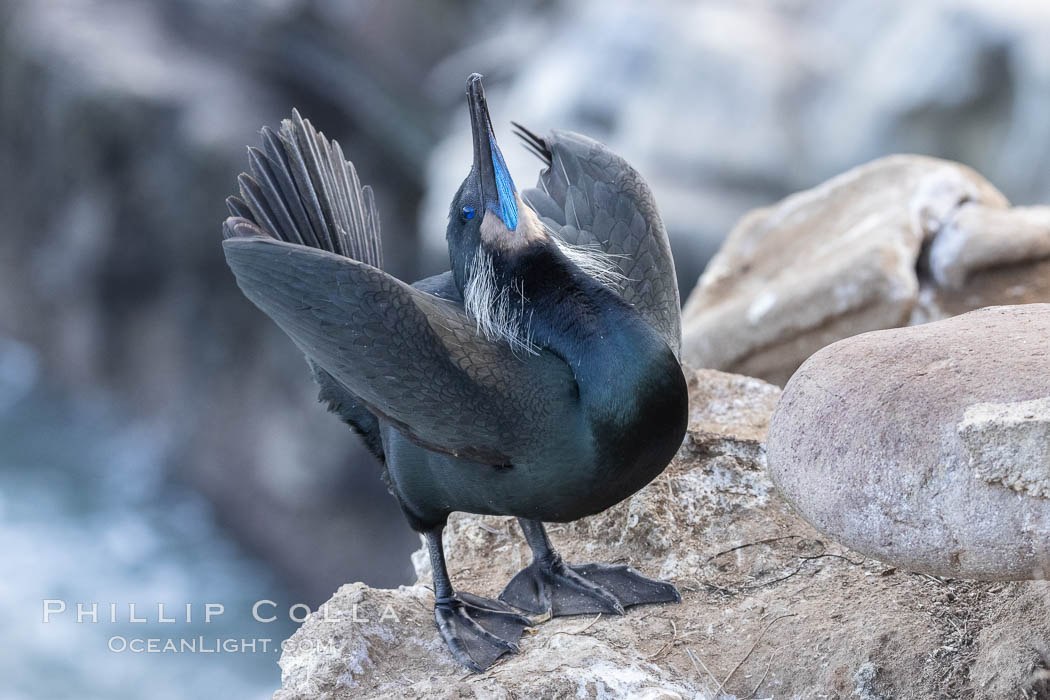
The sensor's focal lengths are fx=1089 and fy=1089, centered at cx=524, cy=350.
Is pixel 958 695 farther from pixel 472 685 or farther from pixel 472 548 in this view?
pixel 472 548

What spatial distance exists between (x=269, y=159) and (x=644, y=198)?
3.29 feet

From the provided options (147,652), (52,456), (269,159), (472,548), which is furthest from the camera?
(52,456)

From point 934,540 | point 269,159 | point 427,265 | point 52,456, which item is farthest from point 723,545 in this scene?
point 52,456

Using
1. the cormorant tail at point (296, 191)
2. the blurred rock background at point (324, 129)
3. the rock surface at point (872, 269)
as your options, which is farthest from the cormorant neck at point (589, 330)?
the blurred rock background at point (324, 129)

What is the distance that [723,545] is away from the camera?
2961mm

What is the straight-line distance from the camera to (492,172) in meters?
2.56

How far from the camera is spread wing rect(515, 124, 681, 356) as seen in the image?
9.21 feet

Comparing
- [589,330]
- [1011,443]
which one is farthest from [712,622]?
[1011,443]

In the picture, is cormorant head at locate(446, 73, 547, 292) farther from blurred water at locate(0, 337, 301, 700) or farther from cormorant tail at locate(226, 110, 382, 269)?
blurred water at locate(0, 337, 301, 700)

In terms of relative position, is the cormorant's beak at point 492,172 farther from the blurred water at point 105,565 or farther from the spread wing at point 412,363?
the blurred water at point 105,565

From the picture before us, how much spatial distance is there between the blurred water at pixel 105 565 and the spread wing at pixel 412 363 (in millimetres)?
4821

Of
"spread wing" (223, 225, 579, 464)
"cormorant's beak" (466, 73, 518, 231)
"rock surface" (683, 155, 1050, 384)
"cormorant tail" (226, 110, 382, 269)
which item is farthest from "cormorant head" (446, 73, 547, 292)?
"rock surface" (683, 155, 1050, 384)

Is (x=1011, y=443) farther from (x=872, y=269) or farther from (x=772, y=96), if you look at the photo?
(x=772, y=96)

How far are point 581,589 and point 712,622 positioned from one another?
1.19 feet
